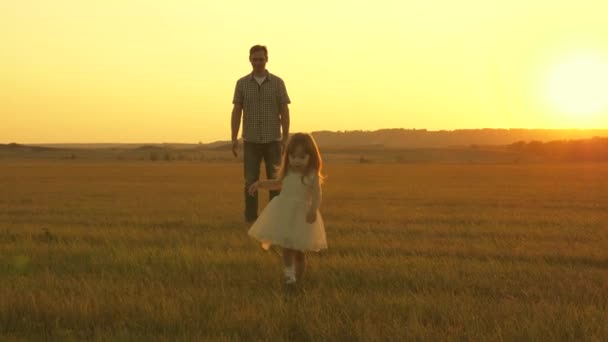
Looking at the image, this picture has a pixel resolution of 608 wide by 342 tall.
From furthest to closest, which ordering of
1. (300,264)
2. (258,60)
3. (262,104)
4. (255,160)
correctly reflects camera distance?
(255,160), (262,104), (258,60), (300,264)

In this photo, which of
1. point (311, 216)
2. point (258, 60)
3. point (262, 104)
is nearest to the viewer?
point (311, 216)

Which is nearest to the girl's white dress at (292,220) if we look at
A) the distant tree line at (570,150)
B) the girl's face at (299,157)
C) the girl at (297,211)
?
the girl at (297,211)

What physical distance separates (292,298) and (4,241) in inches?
182

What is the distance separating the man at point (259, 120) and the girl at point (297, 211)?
335cm

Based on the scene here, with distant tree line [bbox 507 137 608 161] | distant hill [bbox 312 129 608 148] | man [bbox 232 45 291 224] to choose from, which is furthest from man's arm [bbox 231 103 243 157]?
→ distant hill [bbox 312 129 608 148]

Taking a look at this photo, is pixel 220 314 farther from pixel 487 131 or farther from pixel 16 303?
pixel 487 131

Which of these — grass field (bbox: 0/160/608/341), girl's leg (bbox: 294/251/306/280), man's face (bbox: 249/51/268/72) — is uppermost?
man's face (bbox: 249/51/268/72)

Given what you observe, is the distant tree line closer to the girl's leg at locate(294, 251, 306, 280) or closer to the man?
the man

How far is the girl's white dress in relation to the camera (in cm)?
604

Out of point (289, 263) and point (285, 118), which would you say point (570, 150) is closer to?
point (285, 118)

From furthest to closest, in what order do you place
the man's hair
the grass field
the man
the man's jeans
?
the man's jeans, the man, the man's hair, the grass field

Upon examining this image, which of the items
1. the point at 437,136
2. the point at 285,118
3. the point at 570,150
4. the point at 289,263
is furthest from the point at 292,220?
the point at 437,136

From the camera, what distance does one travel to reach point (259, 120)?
976 centimetres

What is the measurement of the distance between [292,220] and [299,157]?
0.52 m
